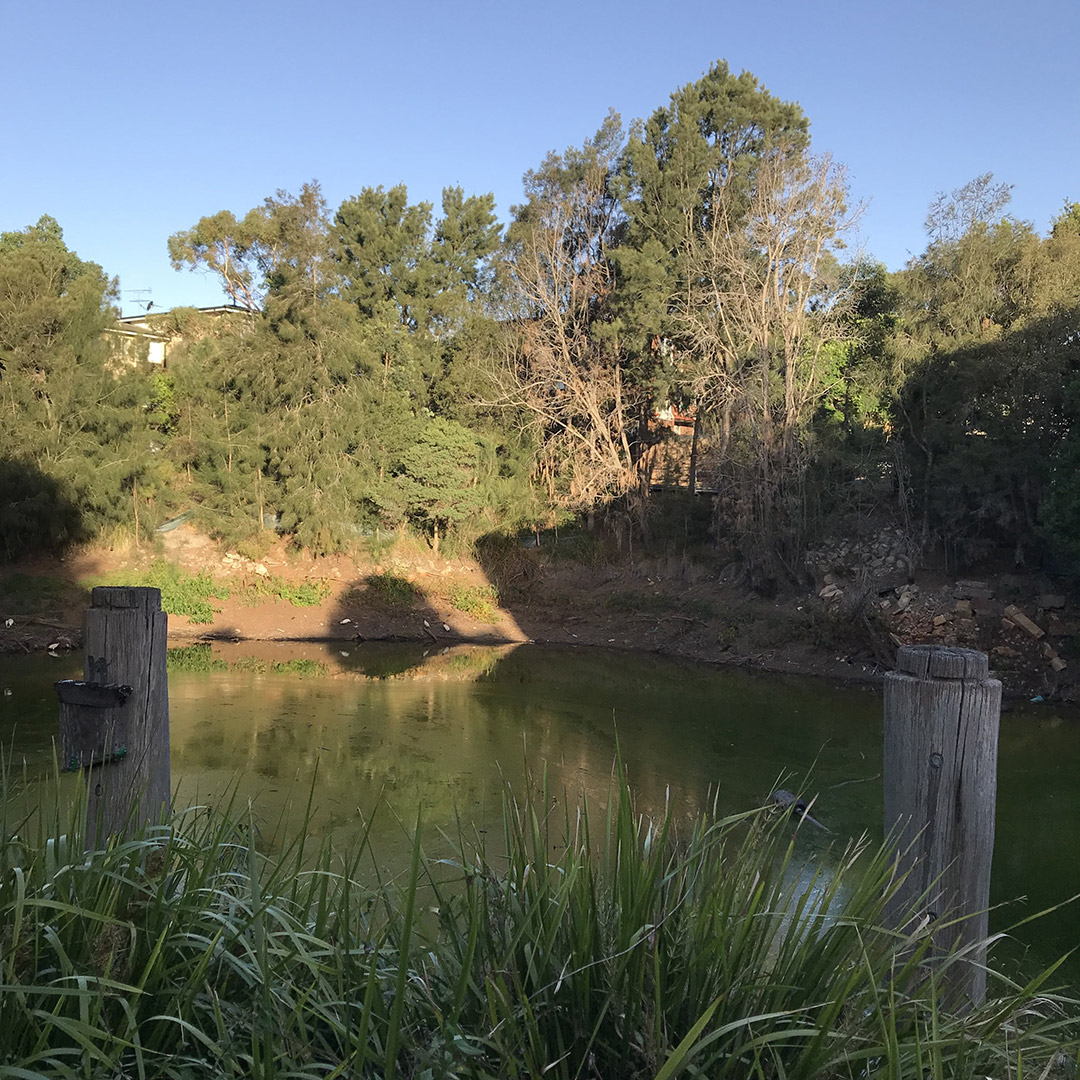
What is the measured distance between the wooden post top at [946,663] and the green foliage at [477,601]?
46.7ft

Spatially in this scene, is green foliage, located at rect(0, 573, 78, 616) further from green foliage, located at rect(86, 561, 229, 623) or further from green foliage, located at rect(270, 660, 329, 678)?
green foliage, located at rect(270, 660, 329, 678)

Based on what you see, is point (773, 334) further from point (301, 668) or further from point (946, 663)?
point (946, 663)

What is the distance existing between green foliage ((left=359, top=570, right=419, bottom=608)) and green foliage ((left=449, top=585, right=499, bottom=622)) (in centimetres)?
77

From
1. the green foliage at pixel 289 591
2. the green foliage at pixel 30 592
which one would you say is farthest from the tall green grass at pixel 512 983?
the green foliage at pixel 289 591

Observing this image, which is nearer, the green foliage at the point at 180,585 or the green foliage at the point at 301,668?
the green foliage at the point at 301,668

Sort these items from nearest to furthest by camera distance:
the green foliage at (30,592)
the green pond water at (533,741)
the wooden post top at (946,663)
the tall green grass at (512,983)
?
the tall green grass at (512,983), the wooden post top at (946,663), the green pond water at (533,741), the green foliage at (30,592)

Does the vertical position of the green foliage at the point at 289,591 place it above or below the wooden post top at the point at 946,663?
below

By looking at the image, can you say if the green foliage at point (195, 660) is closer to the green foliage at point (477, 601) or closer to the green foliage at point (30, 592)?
the green foliage at point (30, 592)

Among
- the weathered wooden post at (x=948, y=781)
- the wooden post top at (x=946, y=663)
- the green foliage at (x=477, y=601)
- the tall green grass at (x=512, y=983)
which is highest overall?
the wooden post top at (x=946, y=663)

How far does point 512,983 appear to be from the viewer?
1.64m

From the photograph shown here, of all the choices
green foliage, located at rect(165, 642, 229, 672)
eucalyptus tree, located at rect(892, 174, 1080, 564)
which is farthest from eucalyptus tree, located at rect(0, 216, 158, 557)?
eucalyptus tree, located at rect(892, 174, 1080, 564)

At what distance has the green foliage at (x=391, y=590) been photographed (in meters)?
16.1

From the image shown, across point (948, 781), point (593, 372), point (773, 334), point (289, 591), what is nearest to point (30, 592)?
point (289, 591)

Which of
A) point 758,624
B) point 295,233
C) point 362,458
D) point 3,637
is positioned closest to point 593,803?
point 758,624
